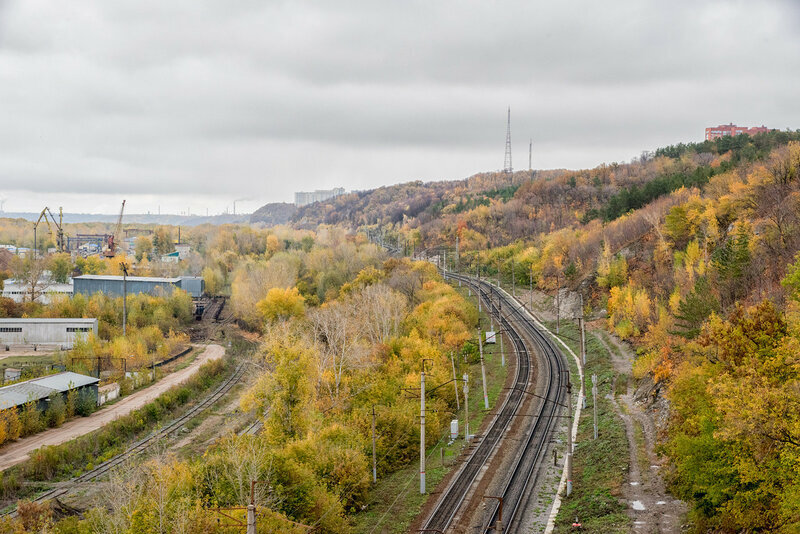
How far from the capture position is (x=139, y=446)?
130ft

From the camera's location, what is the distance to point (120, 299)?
76.9 metres

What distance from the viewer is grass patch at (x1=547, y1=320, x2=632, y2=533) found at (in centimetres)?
2209

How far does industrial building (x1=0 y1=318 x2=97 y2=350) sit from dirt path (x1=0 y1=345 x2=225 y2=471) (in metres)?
15.7

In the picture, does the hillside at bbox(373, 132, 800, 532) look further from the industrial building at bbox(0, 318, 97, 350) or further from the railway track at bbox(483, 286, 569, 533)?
the industrial building at bbox(0, 318, 97, 350)

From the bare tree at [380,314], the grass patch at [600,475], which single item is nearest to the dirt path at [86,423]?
the bare tree at [380,314]

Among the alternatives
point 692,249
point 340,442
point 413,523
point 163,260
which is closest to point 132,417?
point 340,442

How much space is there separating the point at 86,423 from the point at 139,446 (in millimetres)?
7015

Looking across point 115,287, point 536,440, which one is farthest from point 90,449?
point 115,287

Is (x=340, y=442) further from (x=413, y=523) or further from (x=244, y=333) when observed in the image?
(x=244, y=333)

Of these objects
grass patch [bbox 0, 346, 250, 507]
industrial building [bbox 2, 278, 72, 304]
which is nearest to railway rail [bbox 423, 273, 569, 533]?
grass patch [bbox 0, 346, 250, 507]

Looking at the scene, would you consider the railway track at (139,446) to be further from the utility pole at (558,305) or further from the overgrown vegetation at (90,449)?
the utility pole at (558,305)

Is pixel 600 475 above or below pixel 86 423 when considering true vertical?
above

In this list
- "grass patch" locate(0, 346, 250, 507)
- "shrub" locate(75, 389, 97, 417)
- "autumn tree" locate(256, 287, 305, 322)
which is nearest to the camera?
"grass patch" locate(0, 346, 250, 507)

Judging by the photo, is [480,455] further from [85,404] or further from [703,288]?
[85,404]
